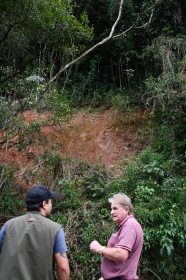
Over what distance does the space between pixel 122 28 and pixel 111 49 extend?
1.04 metres

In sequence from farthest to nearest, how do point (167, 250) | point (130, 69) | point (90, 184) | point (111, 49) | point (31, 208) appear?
point (111, 49) → point (130, 69) → point (90, 184) → point (167, 250) → point (31, 208)

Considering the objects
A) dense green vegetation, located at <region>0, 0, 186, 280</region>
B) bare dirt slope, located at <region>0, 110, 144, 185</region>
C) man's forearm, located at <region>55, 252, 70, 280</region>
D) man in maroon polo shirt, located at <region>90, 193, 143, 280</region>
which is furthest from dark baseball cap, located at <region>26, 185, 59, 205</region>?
bare dirt slope, located at <region>0, 110, 144, 185</region>

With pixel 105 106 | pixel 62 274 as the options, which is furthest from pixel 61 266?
pixel 105 106

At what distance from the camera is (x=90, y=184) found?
920 centimetres

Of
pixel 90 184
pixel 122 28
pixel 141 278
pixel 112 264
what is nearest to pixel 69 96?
pixel 122 28

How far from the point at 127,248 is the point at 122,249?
0.15 ft

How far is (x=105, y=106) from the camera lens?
1291 centimetres

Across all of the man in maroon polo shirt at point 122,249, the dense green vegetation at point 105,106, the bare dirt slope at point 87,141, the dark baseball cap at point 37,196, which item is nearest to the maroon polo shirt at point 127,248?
the man in maroon polo shirt at point 122,249

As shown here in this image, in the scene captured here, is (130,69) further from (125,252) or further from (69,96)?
(125,252)

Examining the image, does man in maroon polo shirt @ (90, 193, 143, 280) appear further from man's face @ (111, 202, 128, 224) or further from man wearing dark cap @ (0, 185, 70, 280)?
man wearing dark cap @ (0, 185, 70, 280)

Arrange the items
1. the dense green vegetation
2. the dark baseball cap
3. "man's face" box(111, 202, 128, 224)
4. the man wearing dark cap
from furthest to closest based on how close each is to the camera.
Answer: the dense green vegetation, "man's face" box(111, 202, 128, 224), the dark baseball cap, the man wearing dark cap

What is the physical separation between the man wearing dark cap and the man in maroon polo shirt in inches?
23.8

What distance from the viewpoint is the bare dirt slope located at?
1044cm

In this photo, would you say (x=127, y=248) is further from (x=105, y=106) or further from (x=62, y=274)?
(x=105, y=106)
